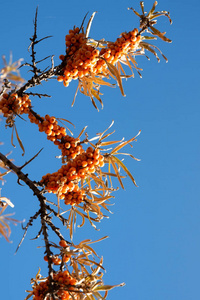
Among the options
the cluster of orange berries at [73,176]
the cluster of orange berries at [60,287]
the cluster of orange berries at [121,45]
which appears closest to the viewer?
the cluster of orange berries at [60,287]

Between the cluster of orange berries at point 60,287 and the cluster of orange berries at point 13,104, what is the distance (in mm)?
861

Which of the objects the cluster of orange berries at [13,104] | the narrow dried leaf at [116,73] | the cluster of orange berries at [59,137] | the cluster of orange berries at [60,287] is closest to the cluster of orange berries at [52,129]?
the cluster of orange berries at [59,137]

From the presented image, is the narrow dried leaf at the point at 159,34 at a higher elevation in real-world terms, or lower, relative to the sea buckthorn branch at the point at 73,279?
higher

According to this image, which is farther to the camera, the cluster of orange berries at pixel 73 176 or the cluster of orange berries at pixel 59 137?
the cluster of orange berries at pixel 59 137

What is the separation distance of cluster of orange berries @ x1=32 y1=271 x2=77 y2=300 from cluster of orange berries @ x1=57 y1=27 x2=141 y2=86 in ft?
3.18

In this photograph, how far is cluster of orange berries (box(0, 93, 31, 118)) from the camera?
193cm

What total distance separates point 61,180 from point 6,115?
54cm

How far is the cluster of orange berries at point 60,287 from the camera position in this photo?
148 cm

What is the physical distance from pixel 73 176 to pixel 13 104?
56 cm

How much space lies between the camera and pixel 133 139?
6.13 feet

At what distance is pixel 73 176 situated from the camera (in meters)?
1.66

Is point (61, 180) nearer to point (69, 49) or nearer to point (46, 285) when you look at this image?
point (46, 285)

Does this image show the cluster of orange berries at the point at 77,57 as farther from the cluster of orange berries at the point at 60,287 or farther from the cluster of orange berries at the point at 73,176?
the cluster of orange berries at the point at 60,287

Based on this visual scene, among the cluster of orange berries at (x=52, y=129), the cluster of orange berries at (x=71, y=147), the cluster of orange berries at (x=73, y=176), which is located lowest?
the cluster of orange berries at (x=73, y=176)
